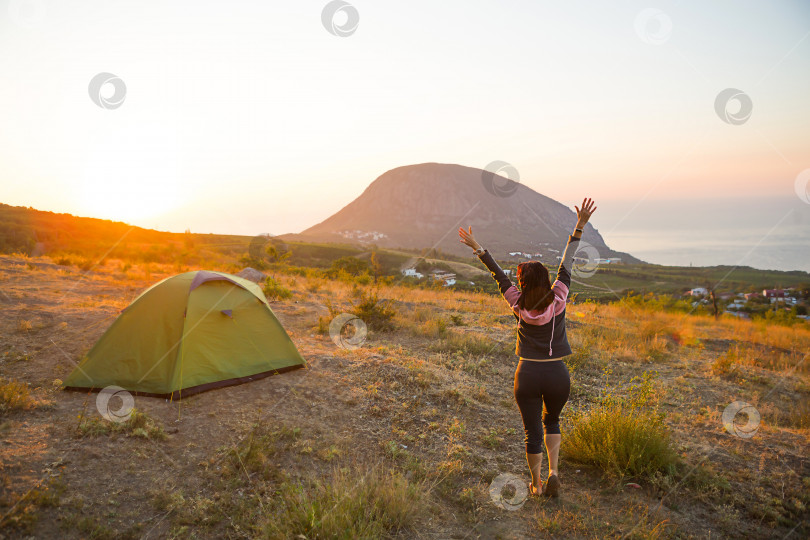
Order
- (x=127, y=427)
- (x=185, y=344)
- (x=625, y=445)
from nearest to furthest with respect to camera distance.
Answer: (x=625, y=445)
(x=127, y=427)
(x=185, y=344)

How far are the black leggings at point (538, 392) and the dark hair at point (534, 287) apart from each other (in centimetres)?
59

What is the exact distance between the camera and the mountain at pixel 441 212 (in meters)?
120

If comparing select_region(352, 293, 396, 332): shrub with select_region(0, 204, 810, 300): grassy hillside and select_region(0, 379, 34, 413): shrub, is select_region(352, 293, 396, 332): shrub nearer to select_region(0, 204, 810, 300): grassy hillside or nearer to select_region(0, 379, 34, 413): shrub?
select_region(0, 204, 810, 300): grassy hillside

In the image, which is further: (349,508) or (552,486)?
(552,486)

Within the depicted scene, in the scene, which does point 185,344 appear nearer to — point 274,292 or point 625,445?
point 625,445

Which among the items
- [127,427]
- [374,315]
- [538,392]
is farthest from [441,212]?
[538,392]

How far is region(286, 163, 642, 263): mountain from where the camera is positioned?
11961 cm

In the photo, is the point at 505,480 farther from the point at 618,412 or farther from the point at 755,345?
the point at 755,345

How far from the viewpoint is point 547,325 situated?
12.7ft

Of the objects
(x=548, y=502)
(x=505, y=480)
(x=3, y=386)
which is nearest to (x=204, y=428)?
(x=3, y=386)

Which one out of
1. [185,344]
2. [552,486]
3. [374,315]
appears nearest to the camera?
[552,486]

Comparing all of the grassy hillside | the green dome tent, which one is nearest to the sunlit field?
the green dome tent

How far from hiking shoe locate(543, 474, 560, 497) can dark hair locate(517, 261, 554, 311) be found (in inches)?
75.0

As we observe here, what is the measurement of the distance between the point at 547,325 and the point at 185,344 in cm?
539
